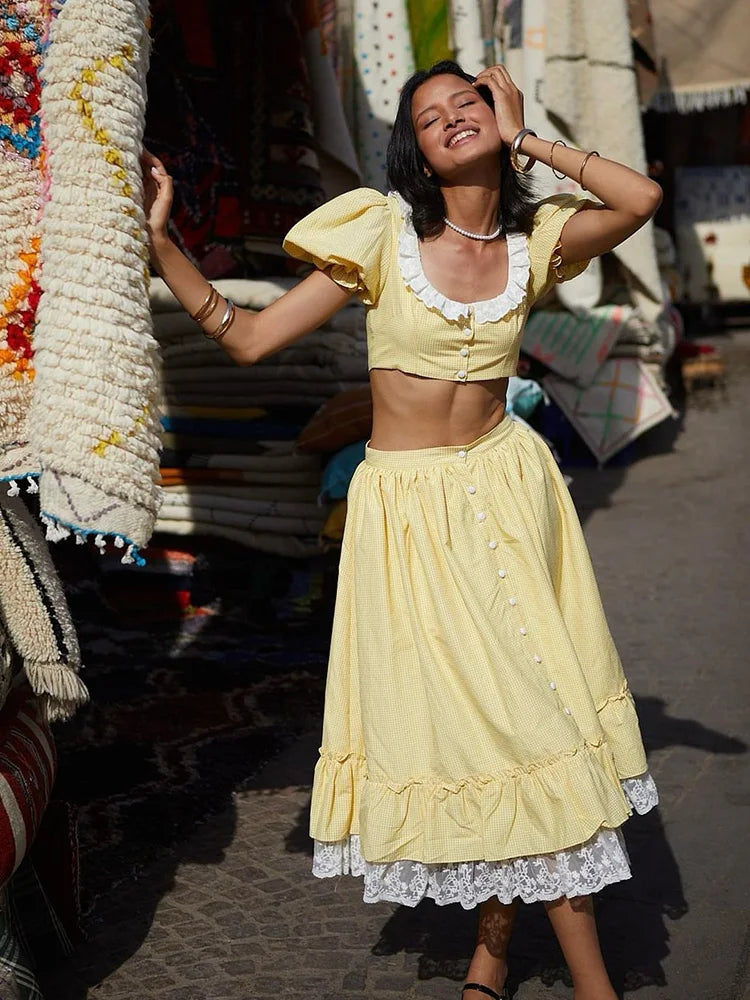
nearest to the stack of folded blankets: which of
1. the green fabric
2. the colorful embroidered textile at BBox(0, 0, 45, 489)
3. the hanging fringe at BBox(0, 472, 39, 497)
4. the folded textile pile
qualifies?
the green fabric

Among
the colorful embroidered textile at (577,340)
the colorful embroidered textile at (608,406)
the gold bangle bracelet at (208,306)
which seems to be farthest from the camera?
the colorful embroidered textile at (608,406)

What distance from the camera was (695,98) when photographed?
375 inches

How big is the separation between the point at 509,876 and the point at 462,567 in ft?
1.97

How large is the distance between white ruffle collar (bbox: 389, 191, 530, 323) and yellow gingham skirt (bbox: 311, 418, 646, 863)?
0.27 metres

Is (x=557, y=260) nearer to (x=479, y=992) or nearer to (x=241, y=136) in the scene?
(x=479, y=992)

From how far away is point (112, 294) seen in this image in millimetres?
2225

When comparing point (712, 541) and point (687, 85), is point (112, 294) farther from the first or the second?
point (687, 85)

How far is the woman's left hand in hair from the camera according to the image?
8.08 ft

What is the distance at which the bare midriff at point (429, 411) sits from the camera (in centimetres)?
251

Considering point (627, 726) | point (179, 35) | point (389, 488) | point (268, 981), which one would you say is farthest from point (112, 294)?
point (179, 35)

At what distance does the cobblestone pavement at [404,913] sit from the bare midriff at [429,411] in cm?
120

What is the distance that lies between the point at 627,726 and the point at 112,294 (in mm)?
1338

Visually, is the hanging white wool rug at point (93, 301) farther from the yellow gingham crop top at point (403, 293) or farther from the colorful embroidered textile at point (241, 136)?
the colorful embroidered textile at point (241, 136)

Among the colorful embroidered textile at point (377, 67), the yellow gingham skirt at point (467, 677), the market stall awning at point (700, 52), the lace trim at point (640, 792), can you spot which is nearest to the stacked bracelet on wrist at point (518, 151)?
the yellow gingham skirt at point (467, 677)
